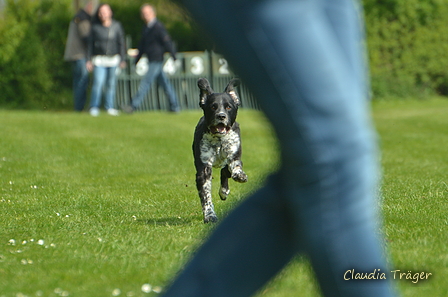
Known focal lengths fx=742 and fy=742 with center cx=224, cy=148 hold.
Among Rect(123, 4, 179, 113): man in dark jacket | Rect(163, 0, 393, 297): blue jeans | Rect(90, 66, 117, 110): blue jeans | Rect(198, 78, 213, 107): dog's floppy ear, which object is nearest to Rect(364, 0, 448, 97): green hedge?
Rect(123, 4, 179, 113): man in dark jacket

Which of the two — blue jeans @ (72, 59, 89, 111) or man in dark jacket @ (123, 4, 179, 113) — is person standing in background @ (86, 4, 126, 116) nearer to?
man in dark jacket @ (123, 4, 179, 113)

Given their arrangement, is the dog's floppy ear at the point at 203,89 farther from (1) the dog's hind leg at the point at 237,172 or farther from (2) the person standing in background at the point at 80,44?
(2) the person standing in background at the point at 80,44

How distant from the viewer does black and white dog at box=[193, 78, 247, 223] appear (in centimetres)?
512

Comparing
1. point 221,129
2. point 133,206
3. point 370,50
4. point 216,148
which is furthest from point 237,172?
point 370,50

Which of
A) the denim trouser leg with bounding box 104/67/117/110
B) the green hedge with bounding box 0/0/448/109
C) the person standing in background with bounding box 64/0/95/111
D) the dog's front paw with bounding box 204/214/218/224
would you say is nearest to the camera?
the dog's front paw with bounding box 204/214/218/224

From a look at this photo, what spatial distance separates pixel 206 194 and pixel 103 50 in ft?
34.9

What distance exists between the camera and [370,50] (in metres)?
19.6

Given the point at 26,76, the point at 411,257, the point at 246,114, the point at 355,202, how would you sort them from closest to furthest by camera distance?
1. the point at 355,202
2. the point at 411,257
3. the point at 246,114
4. the point at 26,76

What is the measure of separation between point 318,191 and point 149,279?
192 cm

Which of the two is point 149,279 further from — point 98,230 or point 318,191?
point 318,191

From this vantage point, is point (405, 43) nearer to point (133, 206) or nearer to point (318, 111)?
point (133, 206)

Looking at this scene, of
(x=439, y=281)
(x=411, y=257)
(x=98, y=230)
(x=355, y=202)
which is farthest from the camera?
(x=98, y=230)

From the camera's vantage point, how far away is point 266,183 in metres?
1.87

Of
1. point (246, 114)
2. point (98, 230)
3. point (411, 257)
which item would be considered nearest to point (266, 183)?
point (411, 257)
